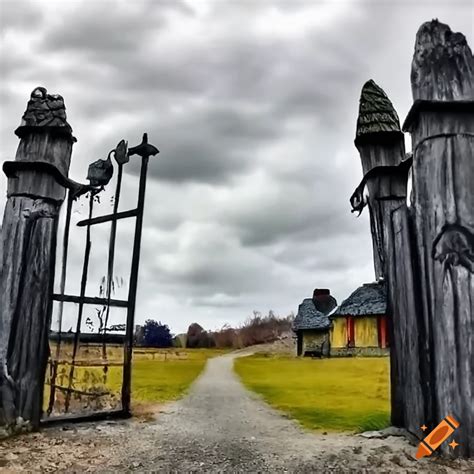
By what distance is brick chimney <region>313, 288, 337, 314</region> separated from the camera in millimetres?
34906

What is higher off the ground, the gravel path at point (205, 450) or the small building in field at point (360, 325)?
the small building in field at point (360, 325)

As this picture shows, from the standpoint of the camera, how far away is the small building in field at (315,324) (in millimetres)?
32781

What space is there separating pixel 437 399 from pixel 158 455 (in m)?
3.14

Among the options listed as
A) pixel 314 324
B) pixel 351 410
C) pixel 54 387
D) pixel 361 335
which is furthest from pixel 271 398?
pixel 314 324

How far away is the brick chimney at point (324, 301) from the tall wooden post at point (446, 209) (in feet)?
96.0

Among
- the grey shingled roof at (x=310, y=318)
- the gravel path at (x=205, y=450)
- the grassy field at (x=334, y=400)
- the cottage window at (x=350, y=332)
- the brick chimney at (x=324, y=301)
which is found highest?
the brick chimney at (x=324, y=301)

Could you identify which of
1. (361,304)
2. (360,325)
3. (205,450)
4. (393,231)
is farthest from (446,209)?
(361,304)

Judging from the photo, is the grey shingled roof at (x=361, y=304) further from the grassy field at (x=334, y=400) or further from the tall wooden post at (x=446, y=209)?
the tall wooden post at (x=446, y=209)

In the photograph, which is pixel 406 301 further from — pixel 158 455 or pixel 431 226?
pixel 158 455

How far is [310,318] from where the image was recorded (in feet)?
112

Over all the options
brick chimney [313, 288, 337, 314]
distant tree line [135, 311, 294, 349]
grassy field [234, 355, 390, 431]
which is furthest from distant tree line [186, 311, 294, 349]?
grassy field [234, 355, 390, 431]

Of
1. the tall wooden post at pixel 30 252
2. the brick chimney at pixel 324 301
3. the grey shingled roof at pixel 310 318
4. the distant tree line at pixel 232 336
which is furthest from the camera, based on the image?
the distant tree line at pixel 232 336

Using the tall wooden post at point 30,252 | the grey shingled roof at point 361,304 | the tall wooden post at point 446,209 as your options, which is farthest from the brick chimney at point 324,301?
the tall wooden post at point 446,209
